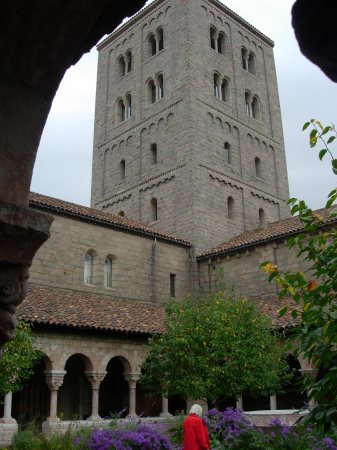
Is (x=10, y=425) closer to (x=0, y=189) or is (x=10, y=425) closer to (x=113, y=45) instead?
(x=0, y=189)

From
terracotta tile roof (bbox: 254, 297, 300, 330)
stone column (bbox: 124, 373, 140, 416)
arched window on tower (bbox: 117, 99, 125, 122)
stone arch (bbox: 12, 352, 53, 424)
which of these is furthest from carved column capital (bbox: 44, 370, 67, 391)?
arched window on tower (bbox: 117, 99, 125, 122)

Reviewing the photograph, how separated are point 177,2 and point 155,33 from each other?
2.15 meters

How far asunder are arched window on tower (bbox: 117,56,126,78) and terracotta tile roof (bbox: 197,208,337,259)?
46.5ft

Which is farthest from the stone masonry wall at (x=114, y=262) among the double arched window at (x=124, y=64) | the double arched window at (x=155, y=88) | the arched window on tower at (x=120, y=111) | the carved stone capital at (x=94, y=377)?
the double arched window at (x=124, y=64)

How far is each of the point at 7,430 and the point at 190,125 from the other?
16.9 metres

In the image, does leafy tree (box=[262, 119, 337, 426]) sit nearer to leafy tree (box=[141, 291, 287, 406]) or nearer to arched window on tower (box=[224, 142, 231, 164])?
leafy tree (box=[141, 291, 287, 406])

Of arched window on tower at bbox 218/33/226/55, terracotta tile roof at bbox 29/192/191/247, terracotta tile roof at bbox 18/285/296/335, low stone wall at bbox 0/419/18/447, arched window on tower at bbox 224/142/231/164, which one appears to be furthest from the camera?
Answer: arched window on tower at bbox 218/33/226/55

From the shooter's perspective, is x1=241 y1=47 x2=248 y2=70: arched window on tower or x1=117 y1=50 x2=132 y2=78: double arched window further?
x1=117 y1=50 x2=132 y2=78: double arched window

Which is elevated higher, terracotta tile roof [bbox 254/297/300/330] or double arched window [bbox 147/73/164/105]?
double arched window [bbox 147/73/164/105]

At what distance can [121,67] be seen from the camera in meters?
33.2

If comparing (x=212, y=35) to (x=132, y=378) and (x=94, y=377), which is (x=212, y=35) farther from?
(x=94, y=377)

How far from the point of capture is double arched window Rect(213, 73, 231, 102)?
29.3 meters

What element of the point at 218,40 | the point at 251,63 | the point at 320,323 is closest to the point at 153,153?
the point at 218,40

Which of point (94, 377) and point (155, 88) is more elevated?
point (155, 88)
